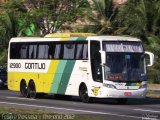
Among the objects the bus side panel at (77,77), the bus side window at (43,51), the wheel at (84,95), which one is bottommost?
the wheel at (84,95)

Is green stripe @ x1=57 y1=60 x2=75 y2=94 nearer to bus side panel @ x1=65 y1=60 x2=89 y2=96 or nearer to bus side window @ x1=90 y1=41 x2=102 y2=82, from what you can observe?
bus side panel @ x1=65 y1=60 x2=89 y2=96

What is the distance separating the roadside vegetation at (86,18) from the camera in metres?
51.4

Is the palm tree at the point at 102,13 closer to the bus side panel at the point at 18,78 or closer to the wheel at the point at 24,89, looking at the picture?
the bus side panel at the point at 18,78

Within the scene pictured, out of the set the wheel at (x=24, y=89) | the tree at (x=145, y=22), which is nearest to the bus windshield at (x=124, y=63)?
the wheel at (x=24, y=89)

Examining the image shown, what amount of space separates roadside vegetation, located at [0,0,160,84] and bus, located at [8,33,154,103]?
1590 centimetres

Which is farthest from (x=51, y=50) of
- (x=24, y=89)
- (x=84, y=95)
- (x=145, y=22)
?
(x=145, y=22)

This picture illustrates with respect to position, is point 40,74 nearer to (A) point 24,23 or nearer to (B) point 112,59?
(B) point 112,59

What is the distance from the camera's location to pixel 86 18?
5584 centimetres

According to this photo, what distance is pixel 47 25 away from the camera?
5394 centimetres

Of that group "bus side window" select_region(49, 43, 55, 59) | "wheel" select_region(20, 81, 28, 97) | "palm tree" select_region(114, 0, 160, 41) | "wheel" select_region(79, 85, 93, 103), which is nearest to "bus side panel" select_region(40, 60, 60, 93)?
"bus side window" select_region(49, 43, 55, 59)

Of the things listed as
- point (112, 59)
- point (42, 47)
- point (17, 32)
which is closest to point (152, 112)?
point (112, 59)

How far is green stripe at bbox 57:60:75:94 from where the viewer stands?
104 ft

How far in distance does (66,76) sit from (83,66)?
5.54 ft

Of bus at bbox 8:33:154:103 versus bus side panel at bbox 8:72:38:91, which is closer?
bus at bbox 8:33:154:103
